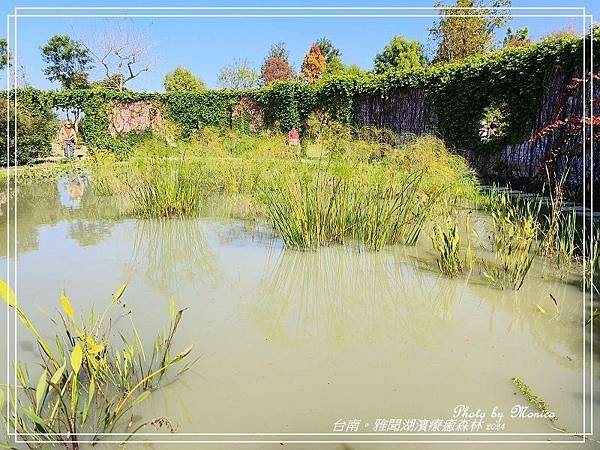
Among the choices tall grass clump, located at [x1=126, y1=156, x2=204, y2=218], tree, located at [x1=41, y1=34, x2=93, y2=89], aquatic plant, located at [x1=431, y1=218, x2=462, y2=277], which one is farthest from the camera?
tree, located at [x1=41, y1=34, x2=93, y2=89]

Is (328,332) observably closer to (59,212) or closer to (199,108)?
(59,212)

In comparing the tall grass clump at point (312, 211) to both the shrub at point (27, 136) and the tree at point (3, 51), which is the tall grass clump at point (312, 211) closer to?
the shrub at point (27, 136)

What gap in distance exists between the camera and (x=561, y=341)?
2500 mm

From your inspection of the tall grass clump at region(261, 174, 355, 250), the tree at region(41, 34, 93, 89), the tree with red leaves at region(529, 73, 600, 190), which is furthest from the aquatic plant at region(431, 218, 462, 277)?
the tree at region(41, 34, 93, 89)

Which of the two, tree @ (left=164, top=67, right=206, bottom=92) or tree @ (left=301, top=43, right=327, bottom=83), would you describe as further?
tree @ (left=301, top=43, right=327, bottom=83)

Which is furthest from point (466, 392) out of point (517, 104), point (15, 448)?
point (517, 104)

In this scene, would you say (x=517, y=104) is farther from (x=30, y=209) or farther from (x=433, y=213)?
(x=30, y=209)

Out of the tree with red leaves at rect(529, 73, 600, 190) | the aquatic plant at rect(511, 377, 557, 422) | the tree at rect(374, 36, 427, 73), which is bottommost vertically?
the aquatic plant at rect(511, 377, 557, 422)

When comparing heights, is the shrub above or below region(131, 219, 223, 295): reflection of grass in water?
above

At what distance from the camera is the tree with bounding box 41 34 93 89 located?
76.9ft

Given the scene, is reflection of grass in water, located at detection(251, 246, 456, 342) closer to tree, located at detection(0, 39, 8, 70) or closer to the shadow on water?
the shadow on water

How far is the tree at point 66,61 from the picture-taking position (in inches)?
923

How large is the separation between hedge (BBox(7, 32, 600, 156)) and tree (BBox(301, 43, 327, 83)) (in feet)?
57.9

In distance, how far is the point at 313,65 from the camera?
108ft
